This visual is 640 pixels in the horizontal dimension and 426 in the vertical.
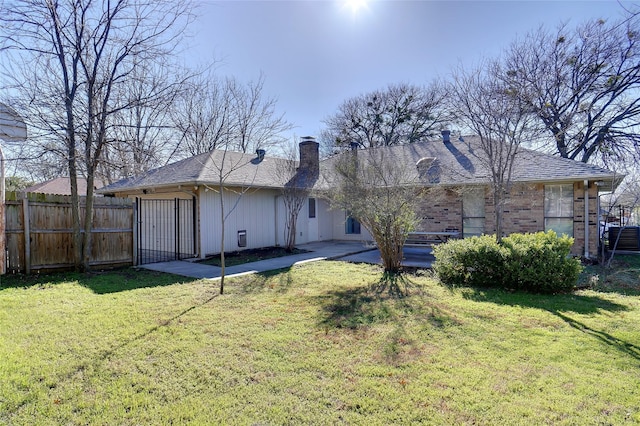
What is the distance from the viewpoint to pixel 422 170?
1167 centimetres

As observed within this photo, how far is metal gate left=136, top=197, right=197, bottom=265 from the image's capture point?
10898mm

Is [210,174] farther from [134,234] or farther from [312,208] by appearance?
[312,208]

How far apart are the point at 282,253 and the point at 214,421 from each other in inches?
367

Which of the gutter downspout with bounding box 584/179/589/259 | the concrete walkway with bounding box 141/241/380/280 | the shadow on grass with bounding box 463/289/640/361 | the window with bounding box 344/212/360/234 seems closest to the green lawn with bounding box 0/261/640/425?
the shadow on grass with bounding box 463/289/640/361

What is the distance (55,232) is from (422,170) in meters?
10.6

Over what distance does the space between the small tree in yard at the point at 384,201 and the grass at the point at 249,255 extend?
350cm

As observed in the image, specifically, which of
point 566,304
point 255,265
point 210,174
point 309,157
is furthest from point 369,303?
point 309,157

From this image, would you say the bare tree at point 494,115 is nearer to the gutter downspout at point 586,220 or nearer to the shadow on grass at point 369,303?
the shadow on grass at point 369,303

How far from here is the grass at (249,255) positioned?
10.1 m

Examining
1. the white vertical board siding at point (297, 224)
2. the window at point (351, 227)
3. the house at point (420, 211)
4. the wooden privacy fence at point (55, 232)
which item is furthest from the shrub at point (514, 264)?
the wooden privacy fence at point (55, 232)

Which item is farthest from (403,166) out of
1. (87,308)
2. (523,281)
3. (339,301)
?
(87,308)

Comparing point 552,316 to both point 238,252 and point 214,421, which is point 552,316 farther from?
point 238,252

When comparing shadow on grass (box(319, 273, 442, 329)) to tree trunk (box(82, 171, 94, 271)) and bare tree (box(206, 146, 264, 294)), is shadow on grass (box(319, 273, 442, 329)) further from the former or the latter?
tree trunk (box(82, 171, 94, 271))

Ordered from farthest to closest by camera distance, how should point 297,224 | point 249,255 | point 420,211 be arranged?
1. point 297,224
2. point 249,255
3. point 420,211
